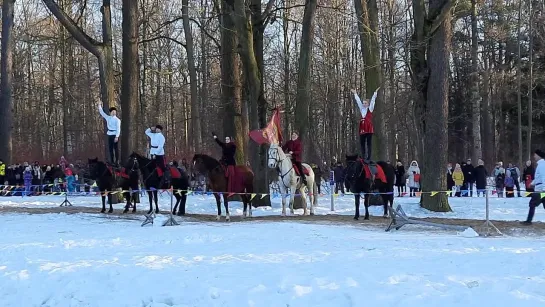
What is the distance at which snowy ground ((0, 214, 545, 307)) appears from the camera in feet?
29.6

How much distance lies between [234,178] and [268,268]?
939cm

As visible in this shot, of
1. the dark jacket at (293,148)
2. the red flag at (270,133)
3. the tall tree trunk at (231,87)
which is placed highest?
the tall tree trunk at (231,87)

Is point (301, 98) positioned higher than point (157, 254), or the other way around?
point (301, 98)

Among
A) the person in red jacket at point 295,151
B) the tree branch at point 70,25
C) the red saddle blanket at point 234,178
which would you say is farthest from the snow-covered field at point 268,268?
the tree branch at point 70,25

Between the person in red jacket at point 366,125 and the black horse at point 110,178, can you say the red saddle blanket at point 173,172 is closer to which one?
the black horse at point 110,178

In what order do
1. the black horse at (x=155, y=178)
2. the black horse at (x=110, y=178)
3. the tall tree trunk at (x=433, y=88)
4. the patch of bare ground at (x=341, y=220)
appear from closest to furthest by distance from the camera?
the patch of bare ground at (x=341, y=220), the tall tree trunk at (x=433, y=88), the black horse at (x=155, y=178), the black horse at (x=110, y=178)

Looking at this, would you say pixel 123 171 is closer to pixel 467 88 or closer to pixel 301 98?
pixel 301 98

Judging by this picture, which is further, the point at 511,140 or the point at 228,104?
the point at 511,140

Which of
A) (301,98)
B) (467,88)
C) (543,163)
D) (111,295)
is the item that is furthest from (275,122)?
(467,88)

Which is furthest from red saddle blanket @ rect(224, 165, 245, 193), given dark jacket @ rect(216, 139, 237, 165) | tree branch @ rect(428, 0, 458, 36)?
tree branch @ rect(428, 0, 458, 36)

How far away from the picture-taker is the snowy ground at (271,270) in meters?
9.03

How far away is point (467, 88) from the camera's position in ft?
168

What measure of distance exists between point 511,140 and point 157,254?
4432 centimetres

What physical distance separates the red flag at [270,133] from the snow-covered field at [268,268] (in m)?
5.24
